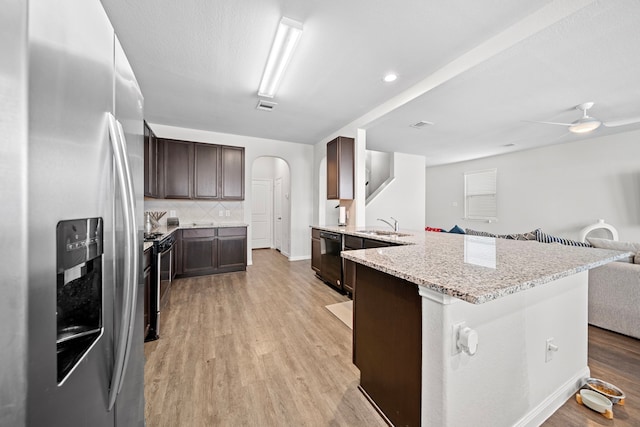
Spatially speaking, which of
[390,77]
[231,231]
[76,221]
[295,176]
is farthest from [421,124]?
[76,221]

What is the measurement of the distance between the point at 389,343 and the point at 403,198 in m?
5.36

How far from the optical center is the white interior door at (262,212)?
7.17m

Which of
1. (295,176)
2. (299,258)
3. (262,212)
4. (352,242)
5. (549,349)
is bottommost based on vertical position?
(299,258)

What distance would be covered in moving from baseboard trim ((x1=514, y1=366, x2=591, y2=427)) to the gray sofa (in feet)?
3.63

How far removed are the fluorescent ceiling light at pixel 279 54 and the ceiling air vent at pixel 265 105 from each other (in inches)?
8.6

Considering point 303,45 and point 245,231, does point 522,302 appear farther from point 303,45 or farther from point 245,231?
point 245,231

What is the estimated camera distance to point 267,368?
1849 millimetres

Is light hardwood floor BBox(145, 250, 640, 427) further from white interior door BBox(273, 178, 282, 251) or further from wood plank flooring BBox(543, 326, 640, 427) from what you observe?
white interior door BBox(273, 178, 282, 251)

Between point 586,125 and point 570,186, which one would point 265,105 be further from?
point 570,186

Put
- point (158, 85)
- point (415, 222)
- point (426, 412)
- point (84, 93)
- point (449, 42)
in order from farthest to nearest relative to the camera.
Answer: point (415, 222) < point (158, 85) < point (449, 42) < point (426, 412) < point (84, 93)

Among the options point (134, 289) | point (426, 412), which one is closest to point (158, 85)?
point (134, 289)

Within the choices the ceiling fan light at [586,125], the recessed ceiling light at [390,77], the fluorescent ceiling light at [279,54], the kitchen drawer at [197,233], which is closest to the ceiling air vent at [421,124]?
the recessed ceiling light at [390,77]

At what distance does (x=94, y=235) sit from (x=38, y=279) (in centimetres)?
25

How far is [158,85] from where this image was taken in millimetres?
2992
